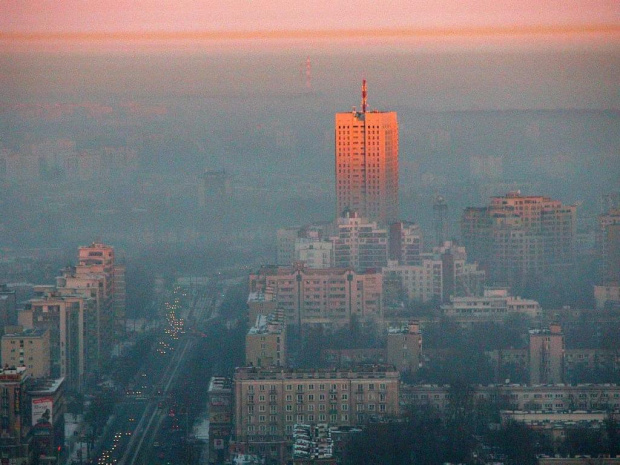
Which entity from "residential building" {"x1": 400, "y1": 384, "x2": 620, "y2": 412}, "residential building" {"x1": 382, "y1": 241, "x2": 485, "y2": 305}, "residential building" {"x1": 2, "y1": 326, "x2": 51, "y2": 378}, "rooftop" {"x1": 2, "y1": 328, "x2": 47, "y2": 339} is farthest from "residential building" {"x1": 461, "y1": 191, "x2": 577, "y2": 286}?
"residential building" {"x1": 2, "y1": 326, "x2": 51, "y2": 378}

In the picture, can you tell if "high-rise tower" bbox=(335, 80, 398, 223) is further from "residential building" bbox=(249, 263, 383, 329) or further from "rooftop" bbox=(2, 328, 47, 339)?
"rooftop" bbox=(2, 328, 47, 339)

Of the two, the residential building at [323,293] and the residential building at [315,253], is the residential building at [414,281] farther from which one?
the residential building at [315,253]

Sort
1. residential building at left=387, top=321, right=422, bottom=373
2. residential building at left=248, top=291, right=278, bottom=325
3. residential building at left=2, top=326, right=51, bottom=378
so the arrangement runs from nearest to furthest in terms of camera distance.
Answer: residential building at left=2, top=326, right=51, bottom=378
residential building at left=387, top=321, right=422, bottom=373
residential building at left=248, top=291, right=278, bottom=325

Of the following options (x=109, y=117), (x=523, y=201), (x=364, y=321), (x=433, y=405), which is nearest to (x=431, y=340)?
(x=364, y=321)

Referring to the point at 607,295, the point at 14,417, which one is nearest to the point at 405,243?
the point at 607,295

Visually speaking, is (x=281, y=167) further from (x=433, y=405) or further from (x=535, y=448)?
(x=535, y=448)

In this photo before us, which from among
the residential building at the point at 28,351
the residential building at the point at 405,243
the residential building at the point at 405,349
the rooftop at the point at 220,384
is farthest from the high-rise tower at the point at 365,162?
the rooftop at the point at 220,384

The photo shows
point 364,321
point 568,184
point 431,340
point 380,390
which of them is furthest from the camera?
point 568,184
